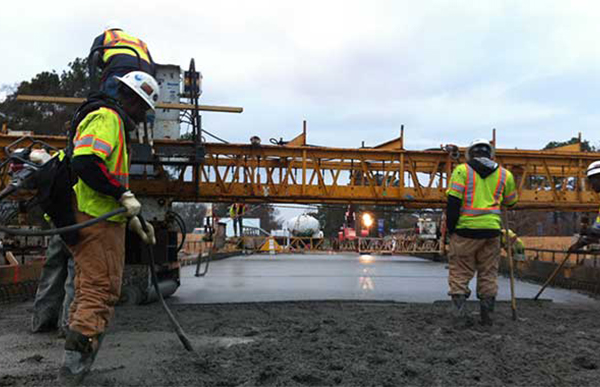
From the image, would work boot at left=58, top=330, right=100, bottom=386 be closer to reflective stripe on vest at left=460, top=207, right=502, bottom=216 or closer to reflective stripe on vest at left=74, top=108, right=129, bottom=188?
reflective stripe on vest at left=74, top=108, right=129, bottom=188

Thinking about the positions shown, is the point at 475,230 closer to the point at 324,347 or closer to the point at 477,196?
the point at 477,196

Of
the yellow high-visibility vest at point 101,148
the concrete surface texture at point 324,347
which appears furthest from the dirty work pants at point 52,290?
the yellow high-visibility vest at point 101,148

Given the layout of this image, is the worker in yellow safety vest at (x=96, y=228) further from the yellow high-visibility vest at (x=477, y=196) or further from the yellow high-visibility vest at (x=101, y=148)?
the yellow high-visibility vest at (x=477, y=196)

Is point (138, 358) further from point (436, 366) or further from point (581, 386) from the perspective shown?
point (581, 386)

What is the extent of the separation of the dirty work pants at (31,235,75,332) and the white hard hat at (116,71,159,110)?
6.40ft

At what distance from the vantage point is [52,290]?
512 cm

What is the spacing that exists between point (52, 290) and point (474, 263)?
4.20 m

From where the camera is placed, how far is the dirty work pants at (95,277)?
3.23m

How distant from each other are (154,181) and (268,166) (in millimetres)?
1810

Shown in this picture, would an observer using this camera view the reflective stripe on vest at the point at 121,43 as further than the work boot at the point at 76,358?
Yes

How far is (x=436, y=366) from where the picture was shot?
362cm

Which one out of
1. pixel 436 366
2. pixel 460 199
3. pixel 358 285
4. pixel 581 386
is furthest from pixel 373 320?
pixel 358 285

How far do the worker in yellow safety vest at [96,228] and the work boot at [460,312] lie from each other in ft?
11.0

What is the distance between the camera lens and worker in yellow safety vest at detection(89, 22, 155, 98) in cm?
584
